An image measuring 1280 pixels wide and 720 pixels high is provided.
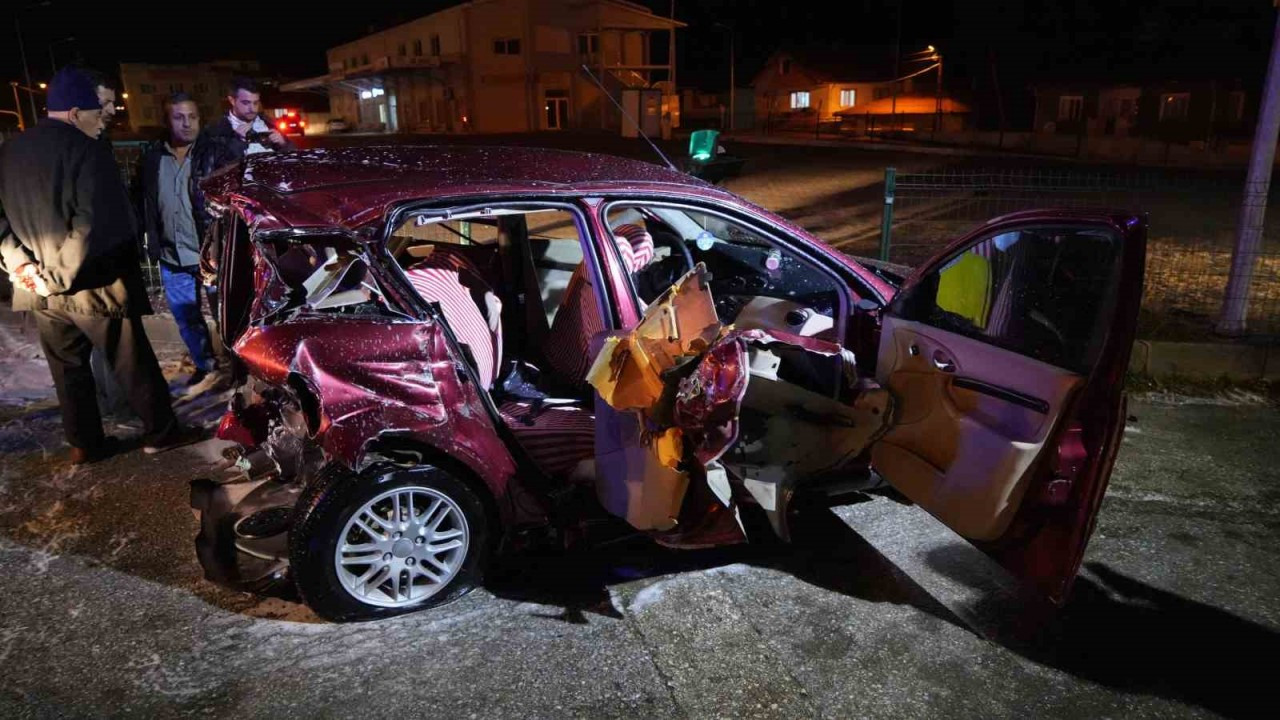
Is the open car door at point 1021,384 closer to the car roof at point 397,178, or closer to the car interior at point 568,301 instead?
the car interior at point 568,301

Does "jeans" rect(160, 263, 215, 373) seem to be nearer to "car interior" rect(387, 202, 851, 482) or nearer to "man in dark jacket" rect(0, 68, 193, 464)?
"man in dark jacket" rect(0, 68, 193, 464)

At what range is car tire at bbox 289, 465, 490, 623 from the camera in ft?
9.78

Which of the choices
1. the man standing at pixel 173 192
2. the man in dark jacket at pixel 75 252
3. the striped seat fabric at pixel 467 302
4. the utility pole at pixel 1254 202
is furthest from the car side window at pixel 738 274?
the utility pole at pixel 1254 202

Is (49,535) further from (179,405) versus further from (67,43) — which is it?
(67,43)

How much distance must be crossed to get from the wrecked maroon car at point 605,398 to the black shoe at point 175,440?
1.61 meters

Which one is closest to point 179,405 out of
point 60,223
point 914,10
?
point 60,223

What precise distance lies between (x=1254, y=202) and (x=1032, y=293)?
13.5 feet

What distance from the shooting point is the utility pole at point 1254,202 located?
19.1 feet

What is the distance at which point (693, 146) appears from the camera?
584 centimetres

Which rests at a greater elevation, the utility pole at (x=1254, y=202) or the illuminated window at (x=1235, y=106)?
the illuminated window at (x=1235, y=106)

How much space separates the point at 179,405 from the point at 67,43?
150 feet

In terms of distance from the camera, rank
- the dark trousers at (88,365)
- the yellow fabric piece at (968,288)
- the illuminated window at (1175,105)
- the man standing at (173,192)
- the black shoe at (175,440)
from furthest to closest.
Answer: the illuminated window at (1175,105)
the man standing at (173,192)
the black shoe at (175,440)
the dark trousers at (88,365)
the yellow fabric piece at (968,288)

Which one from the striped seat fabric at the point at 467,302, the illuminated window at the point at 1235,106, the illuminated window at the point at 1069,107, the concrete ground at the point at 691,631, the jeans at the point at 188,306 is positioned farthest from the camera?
the illuminated window at the point at 1069,107

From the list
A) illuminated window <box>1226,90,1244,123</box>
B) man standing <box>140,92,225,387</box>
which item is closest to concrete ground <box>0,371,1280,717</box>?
man standing <box>140,92,225,387</box>
